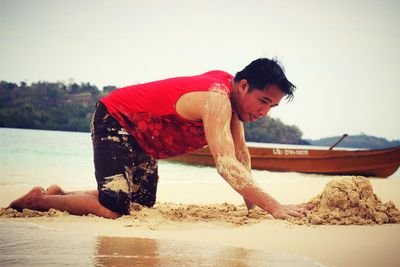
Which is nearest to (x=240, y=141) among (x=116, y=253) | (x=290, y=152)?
(x=116, y=253)

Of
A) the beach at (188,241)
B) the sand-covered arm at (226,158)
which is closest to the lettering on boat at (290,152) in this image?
the beach at (188,241)

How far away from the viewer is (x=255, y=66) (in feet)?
9.24

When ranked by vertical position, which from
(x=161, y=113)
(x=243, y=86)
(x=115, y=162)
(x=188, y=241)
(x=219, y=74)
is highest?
(x=219, y=74)

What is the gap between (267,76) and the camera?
273cm

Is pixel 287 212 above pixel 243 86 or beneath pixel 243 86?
beneath

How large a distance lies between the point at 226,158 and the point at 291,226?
23.3 inches

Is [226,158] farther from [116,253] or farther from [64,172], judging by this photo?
[64,172]

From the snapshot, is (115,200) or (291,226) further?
(115,200)

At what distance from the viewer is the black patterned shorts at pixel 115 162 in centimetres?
287

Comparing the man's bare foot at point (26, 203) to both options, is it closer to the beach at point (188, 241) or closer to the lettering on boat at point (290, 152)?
the beach at point (188, 241)

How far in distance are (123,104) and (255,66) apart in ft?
3.15

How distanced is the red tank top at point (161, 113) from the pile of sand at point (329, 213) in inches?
18.9

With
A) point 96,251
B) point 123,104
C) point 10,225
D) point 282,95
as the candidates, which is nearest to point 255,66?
point 282,95

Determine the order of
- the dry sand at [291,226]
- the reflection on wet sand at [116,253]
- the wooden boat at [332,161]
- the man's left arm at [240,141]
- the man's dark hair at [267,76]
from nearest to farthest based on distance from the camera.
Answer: the reflection on wet sand at [116,253] < the dry sand at [291,226] < the man's dark hair at [267,76] < the man's left arm at [240,141] < the wooden boat at [332,161]
